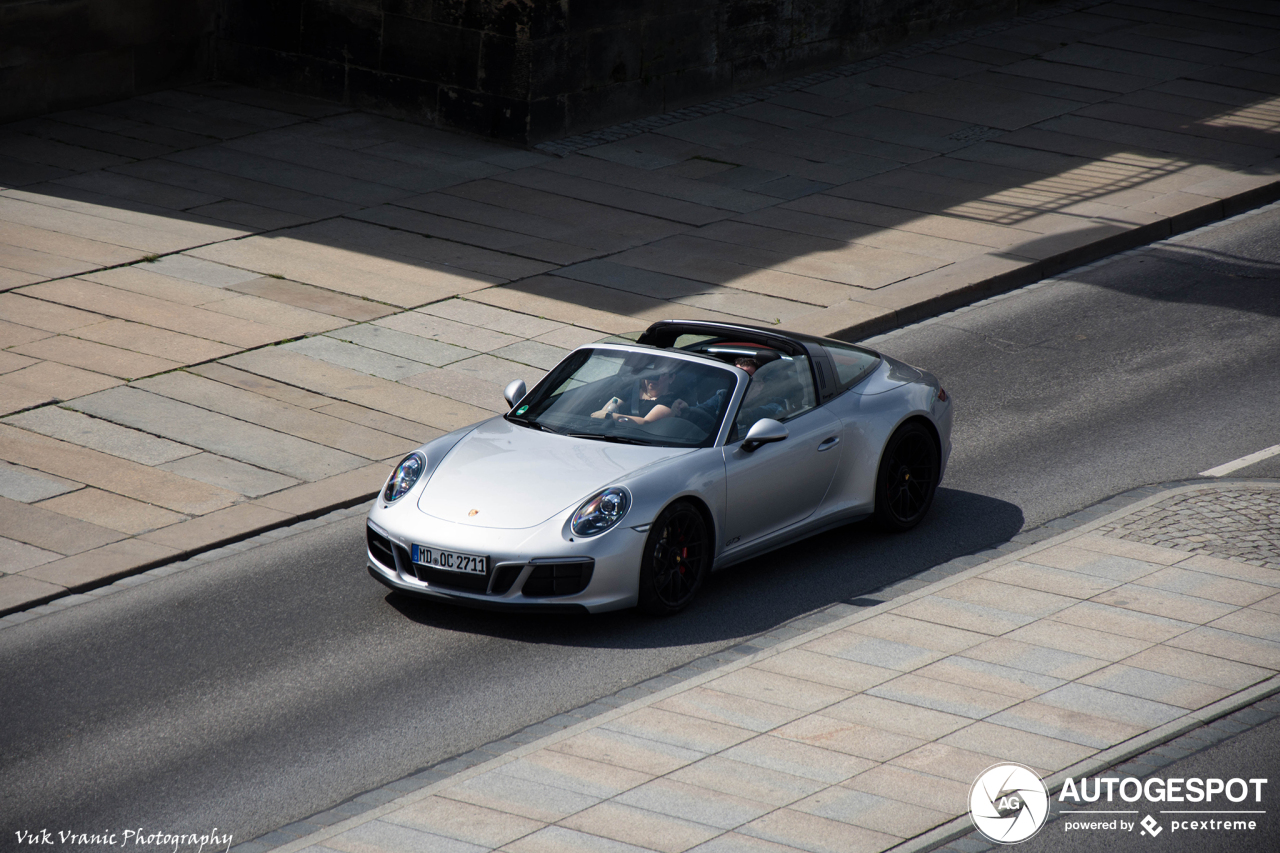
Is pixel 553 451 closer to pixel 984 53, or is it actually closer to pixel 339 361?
pixel 339 361

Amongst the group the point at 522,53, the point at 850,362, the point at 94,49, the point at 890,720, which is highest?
the point at 522,53

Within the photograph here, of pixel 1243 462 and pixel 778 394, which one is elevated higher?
pixel 778 394

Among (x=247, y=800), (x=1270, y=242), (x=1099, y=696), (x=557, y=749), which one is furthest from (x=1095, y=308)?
(x=247, y=800)

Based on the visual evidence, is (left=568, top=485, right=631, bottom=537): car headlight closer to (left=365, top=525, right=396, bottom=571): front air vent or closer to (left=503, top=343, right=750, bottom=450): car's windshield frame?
(left=503, top=343, right=750, bottom=450): car's windshield frame

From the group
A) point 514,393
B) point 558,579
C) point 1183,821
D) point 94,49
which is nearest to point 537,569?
point 558,579

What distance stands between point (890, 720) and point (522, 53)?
1395 centimetres

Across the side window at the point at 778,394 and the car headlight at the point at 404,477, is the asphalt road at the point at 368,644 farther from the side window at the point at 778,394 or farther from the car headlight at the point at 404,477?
the side window at the point at 778,394

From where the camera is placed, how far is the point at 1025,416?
40.8ft

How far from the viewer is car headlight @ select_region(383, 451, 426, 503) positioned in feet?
30.3

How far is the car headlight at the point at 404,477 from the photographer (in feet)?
30.3

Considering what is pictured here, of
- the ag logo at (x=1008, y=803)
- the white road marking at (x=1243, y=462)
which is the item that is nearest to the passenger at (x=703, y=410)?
the ag logo at (x=1008, y=803)

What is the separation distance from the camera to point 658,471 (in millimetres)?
8930

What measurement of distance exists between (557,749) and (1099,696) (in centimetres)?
263

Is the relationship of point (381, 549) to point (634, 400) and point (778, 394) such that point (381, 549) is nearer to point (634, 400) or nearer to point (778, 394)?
point (634, 400)
